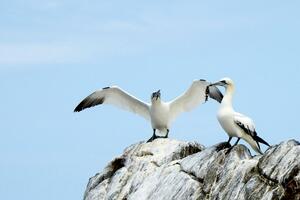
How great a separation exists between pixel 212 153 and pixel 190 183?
35.4 inches

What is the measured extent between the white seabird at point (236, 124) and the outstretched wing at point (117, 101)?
1056cm

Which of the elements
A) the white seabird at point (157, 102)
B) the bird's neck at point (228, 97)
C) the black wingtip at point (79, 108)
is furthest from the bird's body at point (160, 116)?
the bird's neck at point (228, 97)

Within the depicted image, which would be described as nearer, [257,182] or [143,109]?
[257,182]

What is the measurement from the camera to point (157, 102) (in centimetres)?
3008

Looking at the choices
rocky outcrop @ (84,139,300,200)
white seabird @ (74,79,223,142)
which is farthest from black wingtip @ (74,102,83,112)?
rocky outcrop @ (84,139,300,200)

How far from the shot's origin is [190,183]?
1955cm

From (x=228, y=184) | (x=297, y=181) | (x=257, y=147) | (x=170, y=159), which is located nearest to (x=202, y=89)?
(x=170, y=159)

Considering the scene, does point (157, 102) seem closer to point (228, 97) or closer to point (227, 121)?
point (228, 97)

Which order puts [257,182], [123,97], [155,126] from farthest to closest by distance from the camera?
1. [123,97]
2. [155,126]
3. [257,182]

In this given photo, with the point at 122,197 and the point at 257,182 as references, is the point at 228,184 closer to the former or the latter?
the point at 257,182

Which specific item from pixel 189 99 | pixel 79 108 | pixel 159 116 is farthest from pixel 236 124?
pixel 79 108

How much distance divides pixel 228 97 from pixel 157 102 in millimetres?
9537

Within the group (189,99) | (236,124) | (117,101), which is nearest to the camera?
(236,124)

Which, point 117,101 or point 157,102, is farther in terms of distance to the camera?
point 117,101
